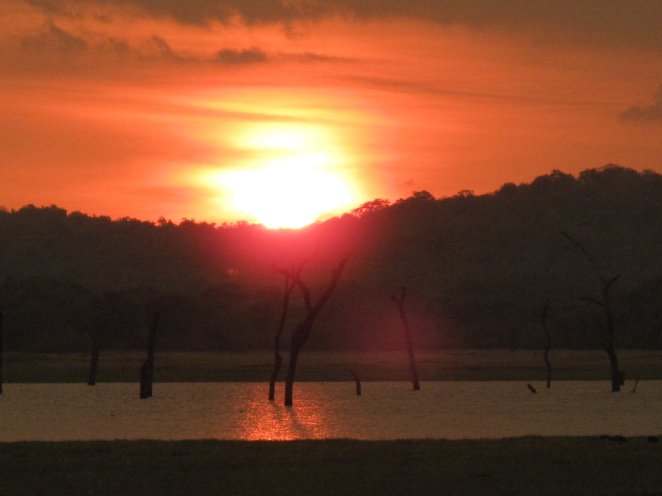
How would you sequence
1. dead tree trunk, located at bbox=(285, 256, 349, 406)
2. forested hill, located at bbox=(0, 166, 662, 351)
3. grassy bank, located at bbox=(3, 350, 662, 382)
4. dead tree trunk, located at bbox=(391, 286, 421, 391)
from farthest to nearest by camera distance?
forested hill, located at bbox=(0, 166, 662, 351) → grassy bank, located at bbox=(3, 350, 662, 382) → dead tree trunk, located at bbox=(391, 286, 421, 391) → dead tree trunk, located at bbox=(285, 256, 349, 406)

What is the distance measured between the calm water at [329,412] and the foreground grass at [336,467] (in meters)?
5.36

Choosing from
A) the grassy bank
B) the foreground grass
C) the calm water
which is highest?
the foreground grass

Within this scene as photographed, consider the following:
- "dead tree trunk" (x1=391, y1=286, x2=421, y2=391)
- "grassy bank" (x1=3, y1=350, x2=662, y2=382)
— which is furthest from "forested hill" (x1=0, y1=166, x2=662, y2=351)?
"dead tree trunk" (x1=391, y1=286, x2=421, y2=391)

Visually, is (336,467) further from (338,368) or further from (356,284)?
(356,284)

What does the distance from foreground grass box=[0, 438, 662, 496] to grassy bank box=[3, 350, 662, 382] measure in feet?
124

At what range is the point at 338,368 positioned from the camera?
72125 mm

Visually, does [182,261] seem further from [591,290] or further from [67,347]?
[67,347]

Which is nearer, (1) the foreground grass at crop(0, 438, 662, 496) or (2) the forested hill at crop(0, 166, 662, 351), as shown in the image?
(1) the foreground grass at crop(0, 438, 662, 496)

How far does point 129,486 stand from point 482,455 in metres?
6.26

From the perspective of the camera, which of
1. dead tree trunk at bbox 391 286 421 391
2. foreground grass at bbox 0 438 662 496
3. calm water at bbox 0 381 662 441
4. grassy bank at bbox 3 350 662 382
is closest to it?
foreground grass at bbox 0 438 662 496

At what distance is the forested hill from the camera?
11412 cm

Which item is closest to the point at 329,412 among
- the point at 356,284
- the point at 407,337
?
A: the point at 407,337

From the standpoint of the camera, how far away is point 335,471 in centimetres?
1856

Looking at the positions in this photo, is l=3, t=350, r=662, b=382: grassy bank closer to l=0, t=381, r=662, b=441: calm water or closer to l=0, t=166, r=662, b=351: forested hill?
l=0, t=166, r=662, b=351: forested hill
